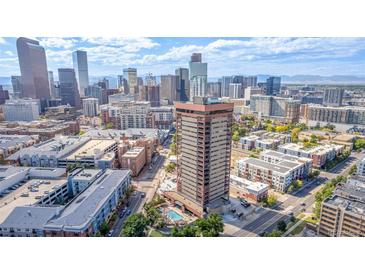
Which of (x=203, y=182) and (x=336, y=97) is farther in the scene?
(x=336, y=97)

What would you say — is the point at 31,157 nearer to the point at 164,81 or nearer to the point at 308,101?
the point at 164,81

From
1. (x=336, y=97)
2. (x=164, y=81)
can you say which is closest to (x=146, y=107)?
(x=164, y=81)

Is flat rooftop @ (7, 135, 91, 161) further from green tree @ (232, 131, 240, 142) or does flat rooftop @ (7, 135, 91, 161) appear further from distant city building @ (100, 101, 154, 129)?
green tree @ (232, 131, 240, 142)

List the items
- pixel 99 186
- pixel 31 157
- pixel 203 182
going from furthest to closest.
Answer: pixel 31 157 → pixel 99 186 → pixel 203 182

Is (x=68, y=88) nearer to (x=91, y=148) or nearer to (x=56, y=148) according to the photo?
(x=56, y=148)

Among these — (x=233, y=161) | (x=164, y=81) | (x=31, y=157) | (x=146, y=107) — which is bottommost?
(x=233, y=161)

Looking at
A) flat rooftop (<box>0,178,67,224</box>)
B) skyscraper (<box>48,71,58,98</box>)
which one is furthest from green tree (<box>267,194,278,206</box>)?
skyscraper (<box>48,71,58,98</box>)
